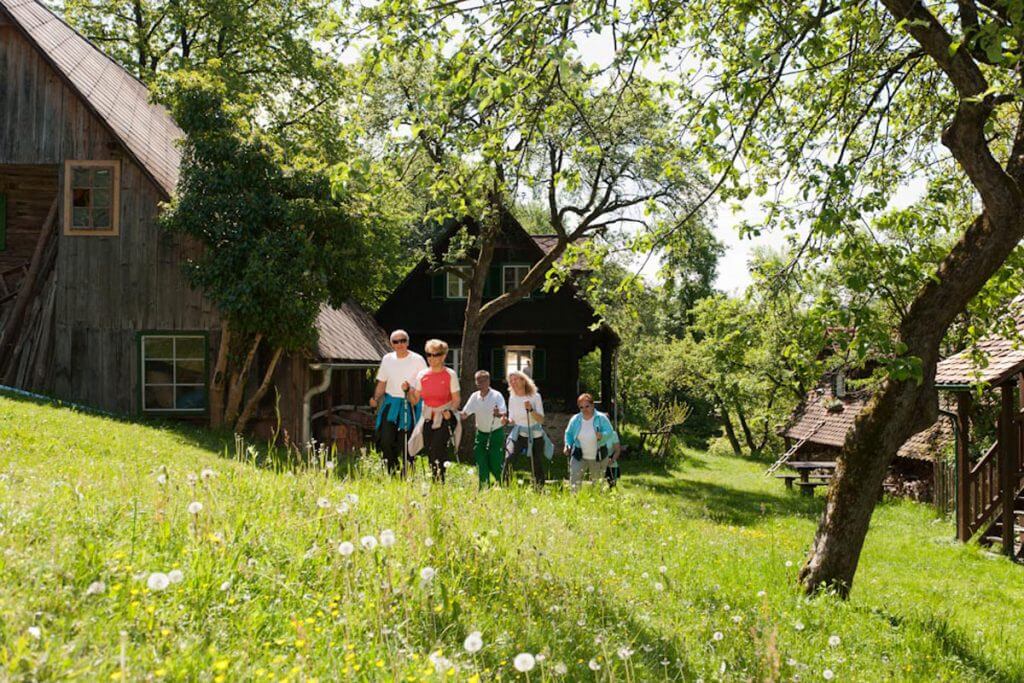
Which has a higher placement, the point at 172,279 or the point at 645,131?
the point at 645,131

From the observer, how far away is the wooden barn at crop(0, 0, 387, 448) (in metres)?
18.7

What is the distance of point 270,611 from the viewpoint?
440cm

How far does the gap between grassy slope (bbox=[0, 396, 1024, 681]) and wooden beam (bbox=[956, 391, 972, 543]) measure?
22.7ft

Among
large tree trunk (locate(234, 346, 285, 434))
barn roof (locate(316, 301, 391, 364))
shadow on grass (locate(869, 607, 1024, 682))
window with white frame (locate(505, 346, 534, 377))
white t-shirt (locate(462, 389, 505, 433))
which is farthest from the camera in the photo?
window with white frame (locate(505, 346, 534, 377))

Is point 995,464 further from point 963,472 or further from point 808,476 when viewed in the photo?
point 808,476

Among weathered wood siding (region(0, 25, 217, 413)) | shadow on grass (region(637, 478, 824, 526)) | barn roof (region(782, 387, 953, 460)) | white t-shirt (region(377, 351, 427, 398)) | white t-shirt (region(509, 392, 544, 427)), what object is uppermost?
weathered wood siding (region(0, 25, 217, 413))

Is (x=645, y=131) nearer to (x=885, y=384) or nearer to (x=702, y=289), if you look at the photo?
(x=885, y=384)

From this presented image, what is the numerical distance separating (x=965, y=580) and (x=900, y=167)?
18.5ft

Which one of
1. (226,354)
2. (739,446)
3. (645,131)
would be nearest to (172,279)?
(226,354)

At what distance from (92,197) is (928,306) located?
1618 cm

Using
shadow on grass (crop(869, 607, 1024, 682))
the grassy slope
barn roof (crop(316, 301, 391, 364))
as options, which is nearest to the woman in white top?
the grassy slope

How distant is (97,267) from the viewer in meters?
18.9

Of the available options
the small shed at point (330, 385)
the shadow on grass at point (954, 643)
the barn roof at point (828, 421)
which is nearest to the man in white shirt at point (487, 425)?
the small shed at point (330, 385)

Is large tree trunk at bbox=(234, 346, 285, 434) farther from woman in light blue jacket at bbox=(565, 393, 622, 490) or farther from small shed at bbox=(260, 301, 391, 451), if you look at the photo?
woman in light blue jacket at bbox=(565, 393, 622, 490)
